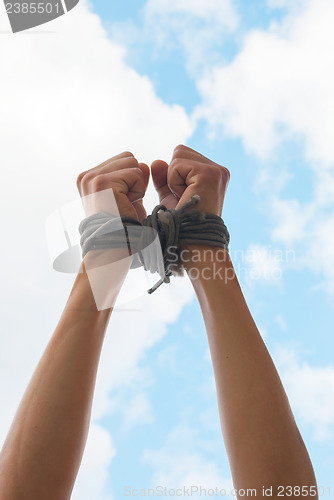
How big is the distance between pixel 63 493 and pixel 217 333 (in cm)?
33

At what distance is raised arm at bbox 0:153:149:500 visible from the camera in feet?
2.10

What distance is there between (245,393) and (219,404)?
0.16 feet

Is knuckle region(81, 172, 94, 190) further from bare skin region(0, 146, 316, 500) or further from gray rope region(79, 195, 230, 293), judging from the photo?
bare skin region(0, 146, 316, 500)

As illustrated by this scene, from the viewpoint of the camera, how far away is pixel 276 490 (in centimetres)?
64

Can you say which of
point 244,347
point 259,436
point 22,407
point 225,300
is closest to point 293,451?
point 259,436

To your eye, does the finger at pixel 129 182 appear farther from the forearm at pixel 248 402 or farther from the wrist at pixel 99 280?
the forearm at pixel 248 402

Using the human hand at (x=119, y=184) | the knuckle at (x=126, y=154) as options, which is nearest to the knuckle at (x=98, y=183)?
the human hand at (x=119, y=184)

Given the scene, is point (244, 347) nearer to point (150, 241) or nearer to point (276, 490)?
point (276, 490)

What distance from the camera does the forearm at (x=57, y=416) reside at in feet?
2.10

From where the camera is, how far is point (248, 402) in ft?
2.37

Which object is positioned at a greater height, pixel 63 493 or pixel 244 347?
pixel 244 347

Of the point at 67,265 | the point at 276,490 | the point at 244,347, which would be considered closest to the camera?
the point at 276,490

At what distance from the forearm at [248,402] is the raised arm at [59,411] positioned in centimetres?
20
